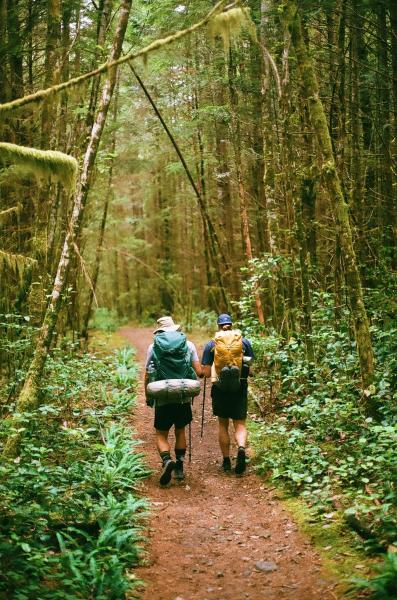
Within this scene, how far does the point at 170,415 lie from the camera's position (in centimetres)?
766

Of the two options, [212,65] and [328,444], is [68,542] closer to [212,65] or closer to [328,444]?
[328,444]

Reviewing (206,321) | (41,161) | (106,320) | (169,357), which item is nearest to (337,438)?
(169,357)

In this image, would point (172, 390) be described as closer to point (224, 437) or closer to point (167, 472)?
point (167, 472)

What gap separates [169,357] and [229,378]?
3.11 ft

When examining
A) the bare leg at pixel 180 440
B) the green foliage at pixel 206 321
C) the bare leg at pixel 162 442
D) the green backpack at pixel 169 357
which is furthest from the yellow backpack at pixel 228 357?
the green foliage at pixel 206 321

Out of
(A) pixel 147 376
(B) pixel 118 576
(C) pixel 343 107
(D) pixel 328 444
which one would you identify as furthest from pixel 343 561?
(C) pixel 343 107

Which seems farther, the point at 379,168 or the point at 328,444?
the point at 379,168

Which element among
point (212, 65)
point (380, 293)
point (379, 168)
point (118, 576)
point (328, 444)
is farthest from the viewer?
point (212, 65)

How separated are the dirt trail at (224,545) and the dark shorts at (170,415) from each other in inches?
32.0

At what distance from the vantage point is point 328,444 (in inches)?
290

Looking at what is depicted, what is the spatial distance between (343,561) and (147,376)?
373 cm

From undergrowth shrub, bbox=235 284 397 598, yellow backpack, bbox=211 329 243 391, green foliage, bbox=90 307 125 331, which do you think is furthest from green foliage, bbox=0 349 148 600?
green foliage, bbox=90 307 125 331

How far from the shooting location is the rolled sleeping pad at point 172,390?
7309 millimetres

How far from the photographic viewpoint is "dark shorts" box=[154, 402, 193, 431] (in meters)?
7.62
